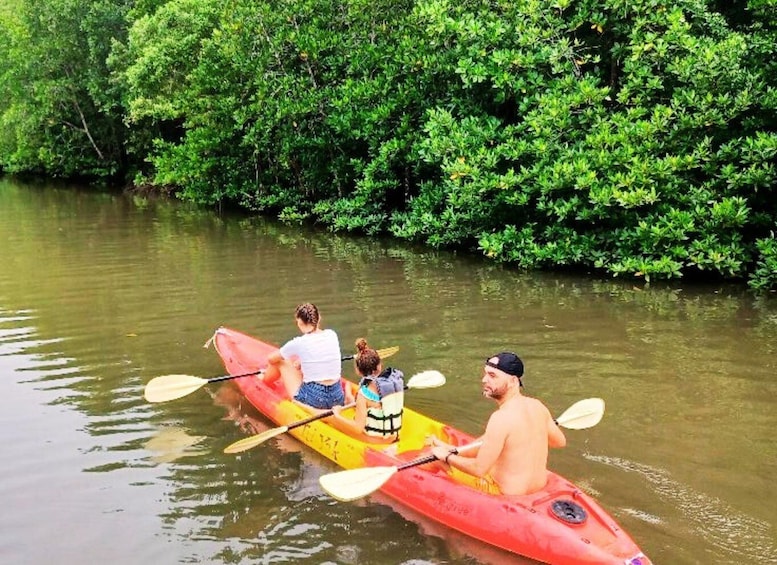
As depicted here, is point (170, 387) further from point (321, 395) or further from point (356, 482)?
point (356, 482)

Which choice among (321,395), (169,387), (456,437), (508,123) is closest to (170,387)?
(169,387)

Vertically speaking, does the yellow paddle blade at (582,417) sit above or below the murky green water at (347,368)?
above

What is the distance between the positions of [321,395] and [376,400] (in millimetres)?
920

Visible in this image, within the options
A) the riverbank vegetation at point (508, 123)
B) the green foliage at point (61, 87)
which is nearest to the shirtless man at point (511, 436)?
the riverbank vegetation at point (508, 123)

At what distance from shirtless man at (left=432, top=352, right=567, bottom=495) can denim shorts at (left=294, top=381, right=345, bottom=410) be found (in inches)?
74.8

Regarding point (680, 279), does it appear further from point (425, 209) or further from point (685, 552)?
point (685, 552)

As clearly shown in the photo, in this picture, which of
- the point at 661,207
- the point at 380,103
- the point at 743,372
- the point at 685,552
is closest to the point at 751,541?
the point at 685,552

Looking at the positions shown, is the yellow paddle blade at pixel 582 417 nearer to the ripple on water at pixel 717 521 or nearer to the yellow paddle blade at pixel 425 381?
the ripple on water at pixel 717 521

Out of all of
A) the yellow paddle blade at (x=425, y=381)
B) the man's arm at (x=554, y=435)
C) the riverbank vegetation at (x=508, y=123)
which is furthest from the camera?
the riverbank vegetation at (x=508, y=123)

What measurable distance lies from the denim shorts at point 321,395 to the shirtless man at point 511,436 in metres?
1.90

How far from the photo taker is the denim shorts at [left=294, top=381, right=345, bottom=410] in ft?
21.0

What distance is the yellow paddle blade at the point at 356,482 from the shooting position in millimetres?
4730

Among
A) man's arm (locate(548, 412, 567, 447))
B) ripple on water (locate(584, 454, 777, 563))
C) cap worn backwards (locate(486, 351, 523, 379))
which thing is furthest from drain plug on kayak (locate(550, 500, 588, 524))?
cap worn backwards (locate(486, 351, 523, 379))

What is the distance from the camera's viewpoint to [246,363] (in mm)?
7637
